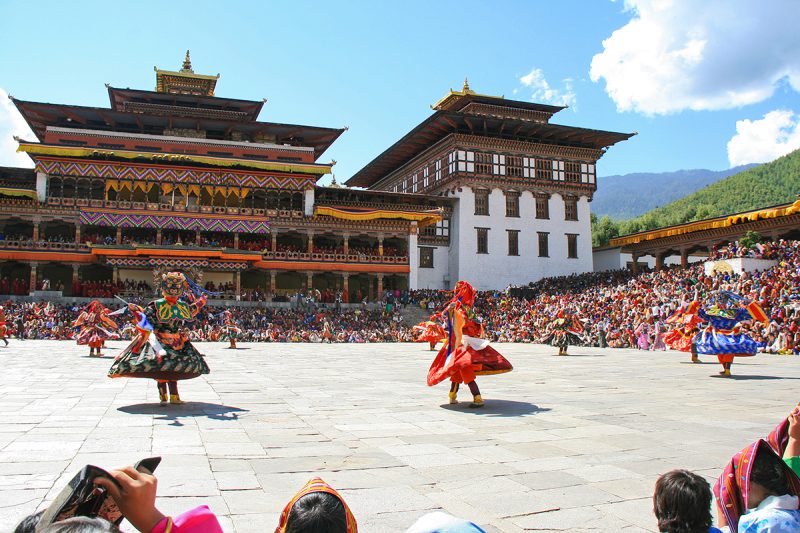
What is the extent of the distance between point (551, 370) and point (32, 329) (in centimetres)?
2485

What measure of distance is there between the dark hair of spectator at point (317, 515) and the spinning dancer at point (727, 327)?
1357cm

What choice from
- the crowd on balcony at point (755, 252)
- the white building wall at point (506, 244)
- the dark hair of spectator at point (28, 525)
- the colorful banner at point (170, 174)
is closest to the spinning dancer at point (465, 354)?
the dark hair of spectator at point (28, 525)

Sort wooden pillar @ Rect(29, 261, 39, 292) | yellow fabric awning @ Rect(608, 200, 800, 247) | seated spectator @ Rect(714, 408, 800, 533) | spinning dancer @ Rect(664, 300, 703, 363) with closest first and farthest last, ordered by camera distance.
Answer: seated spectator @ Rect(714, 408, 800, 533) < spinning dancer @ Rect(664, 300, 703, 363) < yellow fabric awning @ Rect(608, 200, 800, 247) < wooden pillar @ Rect(29, 261, 39, 292)

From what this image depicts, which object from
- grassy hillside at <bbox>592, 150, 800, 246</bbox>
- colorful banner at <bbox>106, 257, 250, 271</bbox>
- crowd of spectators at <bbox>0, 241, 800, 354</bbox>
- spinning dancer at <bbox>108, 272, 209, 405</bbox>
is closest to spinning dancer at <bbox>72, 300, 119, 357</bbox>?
spinning dancer at <bbox>108, 272, 209, 405</bbox>

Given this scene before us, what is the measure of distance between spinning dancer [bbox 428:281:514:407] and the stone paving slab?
48 cm

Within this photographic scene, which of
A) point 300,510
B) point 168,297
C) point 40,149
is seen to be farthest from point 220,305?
point 300,510

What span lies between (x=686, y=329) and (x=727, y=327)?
105 inches

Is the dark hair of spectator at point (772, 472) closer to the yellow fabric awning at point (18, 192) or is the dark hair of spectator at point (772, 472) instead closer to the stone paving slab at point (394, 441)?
the stone paving slab at point (394, 441)

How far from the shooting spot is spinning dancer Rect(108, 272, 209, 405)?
9070 mm

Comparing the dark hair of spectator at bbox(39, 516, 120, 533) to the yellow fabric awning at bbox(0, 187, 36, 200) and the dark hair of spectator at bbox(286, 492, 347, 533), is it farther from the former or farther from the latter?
the yellow fabric awning at bbox(0, 187, 36, 200)

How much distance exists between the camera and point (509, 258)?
48.1 meters

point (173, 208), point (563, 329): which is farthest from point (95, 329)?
point (173, 208)

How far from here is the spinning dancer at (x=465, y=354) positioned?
31.1ft

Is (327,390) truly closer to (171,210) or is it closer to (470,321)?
(470,321)
